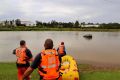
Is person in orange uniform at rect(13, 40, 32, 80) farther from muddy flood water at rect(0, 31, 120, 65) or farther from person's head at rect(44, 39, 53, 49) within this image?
muddy flood water at rect(0, 31, 120, 65)

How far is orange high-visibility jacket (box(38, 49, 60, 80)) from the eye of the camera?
244 inches

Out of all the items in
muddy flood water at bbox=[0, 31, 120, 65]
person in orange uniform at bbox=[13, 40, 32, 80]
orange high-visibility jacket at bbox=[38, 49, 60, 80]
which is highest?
orange high-visibility jacket at bbox=[38, 49, 60, 80]

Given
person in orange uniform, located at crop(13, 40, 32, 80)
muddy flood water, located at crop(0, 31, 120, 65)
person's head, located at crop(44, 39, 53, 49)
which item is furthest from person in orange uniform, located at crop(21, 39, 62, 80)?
muddy flood water, located at crop(0, 31, 120, 65)

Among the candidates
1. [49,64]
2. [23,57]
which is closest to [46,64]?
[49,64]

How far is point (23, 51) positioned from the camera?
10.1 meters

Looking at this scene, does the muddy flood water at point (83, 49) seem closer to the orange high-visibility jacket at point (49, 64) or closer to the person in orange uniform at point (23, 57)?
the person in orange uniform at point (23, 57)

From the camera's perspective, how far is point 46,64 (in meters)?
6.22

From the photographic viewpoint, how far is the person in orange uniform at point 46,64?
6159mm

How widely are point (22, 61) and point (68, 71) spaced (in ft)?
9.55

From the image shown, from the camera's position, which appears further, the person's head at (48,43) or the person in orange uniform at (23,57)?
the person in orange uniform at (23,57)

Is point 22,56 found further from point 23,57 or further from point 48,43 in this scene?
point 48,43

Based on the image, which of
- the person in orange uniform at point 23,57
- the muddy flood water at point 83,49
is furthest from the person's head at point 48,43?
the muddy flood water at point 83,49

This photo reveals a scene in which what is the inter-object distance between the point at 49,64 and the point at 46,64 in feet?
0.24

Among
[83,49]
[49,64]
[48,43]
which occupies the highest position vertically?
[48,43]
